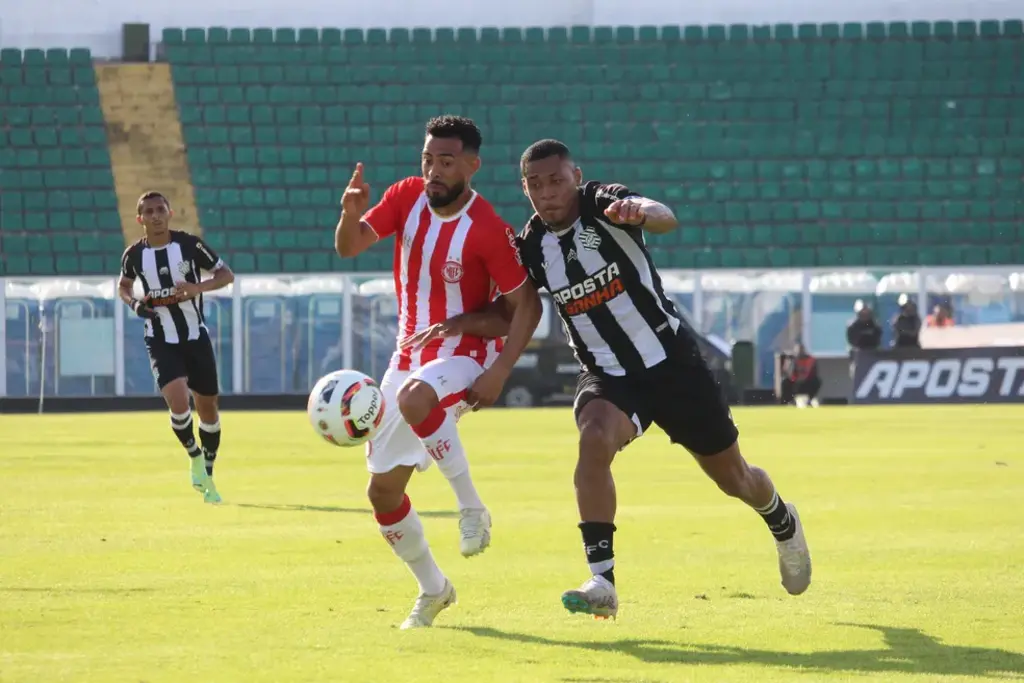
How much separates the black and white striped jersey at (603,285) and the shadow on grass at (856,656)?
1.19 metres

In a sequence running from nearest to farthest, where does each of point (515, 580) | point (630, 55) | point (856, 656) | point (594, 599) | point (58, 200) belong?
point (856, 656) → point (594, 599) → point (515, 580) → point (58, 200) → point (630, 55)

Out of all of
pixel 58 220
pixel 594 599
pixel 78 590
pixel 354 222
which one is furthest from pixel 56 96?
pixel 594 599

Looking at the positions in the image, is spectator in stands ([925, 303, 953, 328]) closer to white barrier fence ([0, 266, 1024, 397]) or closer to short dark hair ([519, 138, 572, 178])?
white barrier fence ([0, 266, 1024, 397])

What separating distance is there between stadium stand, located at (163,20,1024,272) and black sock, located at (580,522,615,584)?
2977 centimetres

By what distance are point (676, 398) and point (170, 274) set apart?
24.8 feet

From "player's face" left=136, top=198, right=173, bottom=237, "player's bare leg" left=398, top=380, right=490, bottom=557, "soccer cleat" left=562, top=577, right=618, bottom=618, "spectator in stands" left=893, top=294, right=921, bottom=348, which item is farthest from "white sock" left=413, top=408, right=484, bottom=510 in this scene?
"spectator in stands" left=893, top=294, right=921, bottom=348

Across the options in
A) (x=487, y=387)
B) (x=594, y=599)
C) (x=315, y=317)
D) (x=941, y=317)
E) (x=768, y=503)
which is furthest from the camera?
(x=315, y=317)

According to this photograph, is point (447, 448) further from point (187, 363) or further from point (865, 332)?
point (865, 332)

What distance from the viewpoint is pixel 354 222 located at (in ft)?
22.1

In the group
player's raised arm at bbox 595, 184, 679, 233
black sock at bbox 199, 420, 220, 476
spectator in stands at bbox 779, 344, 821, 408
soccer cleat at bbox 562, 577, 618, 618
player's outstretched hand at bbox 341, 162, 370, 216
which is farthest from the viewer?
spectator in stands at bbox 779, 344, 821, 408

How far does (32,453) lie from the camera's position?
62.1 ft

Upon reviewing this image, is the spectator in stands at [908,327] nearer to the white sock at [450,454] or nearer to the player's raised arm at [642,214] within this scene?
the white sock at [450,454]

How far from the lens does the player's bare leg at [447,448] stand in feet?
21.9

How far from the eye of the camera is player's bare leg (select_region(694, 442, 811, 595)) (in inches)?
274
